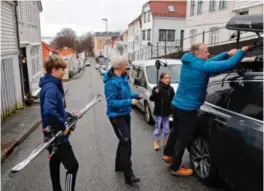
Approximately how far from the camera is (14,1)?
32.6ft

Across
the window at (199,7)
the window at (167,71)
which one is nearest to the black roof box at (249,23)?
the window at (167,71)

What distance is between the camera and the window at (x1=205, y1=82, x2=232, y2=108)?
10.7 feet

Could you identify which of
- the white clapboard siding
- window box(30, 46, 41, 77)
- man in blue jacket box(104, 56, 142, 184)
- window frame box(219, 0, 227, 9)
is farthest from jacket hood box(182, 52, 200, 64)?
window frame box(219, 0, 227, 9)

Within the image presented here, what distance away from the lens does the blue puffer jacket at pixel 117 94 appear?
3.48 meters

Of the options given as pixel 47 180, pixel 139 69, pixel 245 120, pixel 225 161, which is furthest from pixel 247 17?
pixel 139 69

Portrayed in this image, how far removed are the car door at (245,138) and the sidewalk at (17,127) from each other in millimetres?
4204

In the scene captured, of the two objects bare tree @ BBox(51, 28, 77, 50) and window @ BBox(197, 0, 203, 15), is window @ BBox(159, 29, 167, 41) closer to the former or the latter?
window @ BBox(197, 0, 203, 15)

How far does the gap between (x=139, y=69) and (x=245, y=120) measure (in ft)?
19.5

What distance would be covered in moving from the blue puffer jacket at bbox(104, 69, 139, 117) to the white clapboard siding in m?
6.08

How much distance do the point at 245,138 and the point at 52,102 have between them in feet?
6.99

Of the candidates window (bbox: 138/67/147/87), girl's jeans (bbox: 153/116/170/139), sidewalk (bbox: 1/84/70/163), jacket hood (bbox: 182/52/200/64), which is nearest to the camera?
jacket hood (bbox: 182/52/200/64)

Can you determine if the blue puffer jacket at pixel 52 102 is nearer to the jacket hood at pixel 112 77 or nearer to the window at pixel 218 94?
Answer: the jacket hood at pixel 112 77

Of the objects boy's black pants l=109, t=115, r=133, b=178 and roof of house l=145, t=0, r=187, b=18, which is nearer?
boy's black pants l=109, t=115, r=133, b=178

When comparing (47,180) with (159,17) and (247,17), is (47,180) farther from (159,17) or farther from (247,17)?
(159,17)
